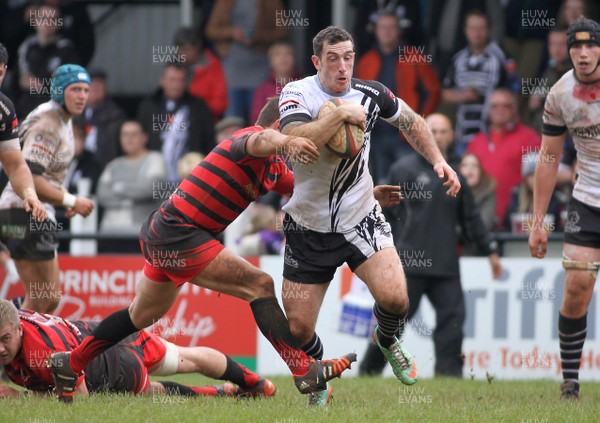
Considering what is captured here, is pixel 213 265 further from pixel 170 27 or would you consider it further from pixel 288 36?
pixel 170 27

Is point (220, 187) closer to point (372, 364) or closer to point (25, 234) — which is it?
point (25, 234)

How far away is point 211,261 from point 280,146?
3.28ft

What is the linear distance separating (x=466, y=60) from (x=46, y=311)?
6.65 m

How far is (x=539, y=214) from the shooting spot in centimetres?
878

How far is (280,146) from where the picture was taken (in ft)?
22.6

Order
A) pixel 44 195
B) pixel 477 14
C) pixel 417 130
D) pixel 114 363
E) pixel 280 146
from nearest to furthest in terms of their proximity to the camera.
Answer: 1. pixel 280 146
2. pixel 417 130
3. pixel 114 363
4. pixel 44 195
5. pixel 477 14

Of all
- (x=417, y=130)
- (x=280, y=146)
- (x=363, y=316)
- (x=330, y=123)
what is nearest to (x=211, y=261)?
(x=280, y=146)

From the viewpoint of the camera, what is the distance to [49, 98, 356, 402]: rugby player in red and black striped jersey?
7.33m

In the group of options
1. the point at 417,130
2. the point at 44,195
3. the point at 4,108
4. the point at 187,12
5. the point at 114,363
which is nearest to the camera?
the point at 417,130

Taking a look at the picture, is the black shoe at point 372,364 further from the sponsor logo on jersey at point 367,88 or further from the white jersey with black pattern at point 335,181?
the sponsor logo on jersey at point 367,88

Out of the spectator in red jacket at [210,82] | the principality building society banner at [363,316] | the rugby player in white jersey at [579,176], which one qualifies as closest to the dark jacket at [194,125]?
the spectator in red jacket at [210,82]

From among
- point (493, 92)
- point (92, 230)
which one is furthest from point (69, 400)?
point (493, 92)

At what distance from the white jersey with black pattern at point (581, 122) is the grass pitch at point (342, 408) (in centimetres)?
165

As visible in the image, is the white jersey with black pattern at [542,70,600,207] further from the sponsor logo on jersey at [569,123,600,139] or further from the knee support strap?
the knee support strap
